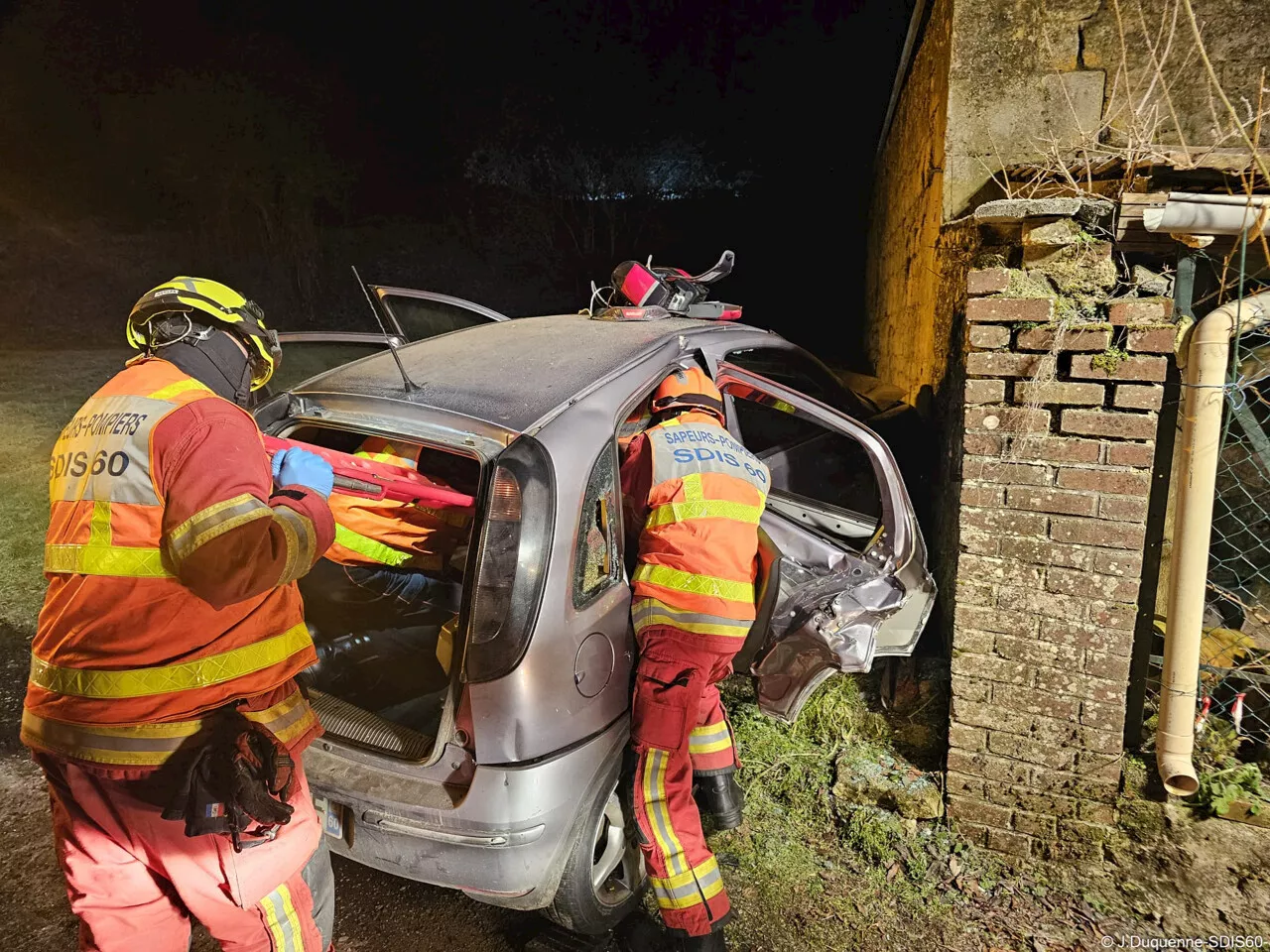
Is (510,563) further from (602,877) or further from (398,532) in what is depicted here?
(398,532)

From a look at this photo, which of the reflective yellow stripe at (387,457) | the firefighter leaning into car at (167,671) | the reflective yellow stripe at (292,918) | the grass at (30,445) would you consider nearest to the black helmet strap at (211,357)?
the firefighter leaning into car at (167,671)

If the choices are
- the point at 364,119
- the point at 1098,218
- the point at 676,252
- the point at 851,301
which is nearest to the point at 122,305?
the point at 364,119

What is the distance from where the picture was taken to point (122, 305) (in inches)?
541

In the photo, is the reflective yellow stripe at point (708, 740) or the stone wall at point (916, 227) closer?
the reflective yellow stripe at point (708, 740)

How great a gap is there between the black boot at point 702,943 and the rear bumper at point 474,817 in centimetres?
48

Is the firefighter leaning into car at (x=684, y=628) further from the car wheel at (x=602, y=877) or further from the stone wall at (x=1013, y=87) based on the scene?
the stone wall at (x=1013, y=87)

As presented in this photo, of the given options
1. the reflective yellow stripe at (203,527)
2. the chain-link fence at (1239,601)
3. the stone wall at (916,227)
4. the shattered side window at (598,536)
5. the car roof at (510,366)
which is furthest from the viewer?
the stone wall at (916,227)

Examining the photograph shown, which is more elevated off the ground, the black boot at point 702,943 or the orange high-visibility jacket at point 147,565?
the orange high-visibility jacket at point 147,565

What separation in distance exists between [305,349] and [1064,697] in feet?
40.3

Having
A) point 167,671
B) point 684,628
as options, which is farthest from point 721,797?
point 167,671

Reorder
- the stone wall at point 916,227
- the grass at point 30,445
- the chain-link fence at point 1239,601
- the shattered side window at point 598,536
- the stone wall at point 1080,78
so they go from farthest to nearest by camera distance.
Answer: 1. the grass at point 30,445
2. the stone wall at point 916,227
3. the stone wall at point 1080,78
4. the chain-link fence at point 1239,601
5. the shattered side window at point 598,536

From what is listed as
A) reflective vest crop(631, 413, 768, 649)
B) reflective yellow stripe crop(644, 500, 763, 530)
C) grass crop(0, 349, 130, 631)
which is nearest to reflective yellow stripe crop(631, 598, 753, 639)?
reflective vest crop(631, 413, 768, 649)

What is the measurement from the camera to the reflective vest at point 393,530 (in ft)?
9.51

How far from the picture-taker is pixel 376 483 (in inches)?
91.1
